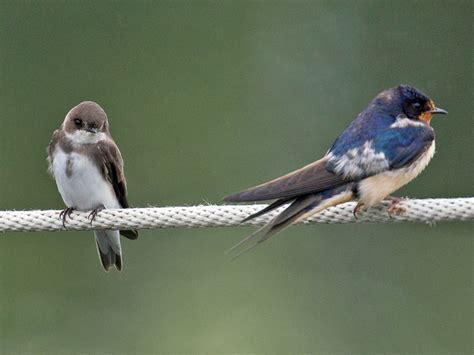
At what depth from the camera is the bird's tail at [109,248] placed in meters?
3.74

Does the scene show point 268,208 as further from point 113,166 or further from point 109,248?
point 109,248

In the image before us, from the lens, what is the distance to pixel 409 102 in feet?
10.6

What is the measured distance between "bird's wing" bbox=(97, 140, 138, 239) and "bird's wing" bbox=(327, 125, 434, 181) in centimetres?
79

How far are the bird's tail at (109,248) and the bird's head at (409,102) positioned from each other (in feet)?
3.16

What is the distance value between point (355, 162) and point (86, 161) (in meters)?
0.89

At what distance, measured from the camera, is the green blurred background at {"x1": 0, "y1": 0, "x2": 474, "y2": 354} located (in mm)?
5684

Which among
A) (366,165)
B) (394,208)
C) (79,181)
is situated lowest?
(394,208)

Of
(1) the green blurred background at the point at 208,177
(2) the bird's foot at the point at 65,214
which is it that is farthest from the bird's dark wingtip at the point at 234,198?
(1) the green blurred background at the point at 208,177

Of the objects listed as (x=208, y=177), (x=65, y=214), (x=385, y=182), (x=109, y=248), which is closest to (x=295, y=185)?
(x=385, y=182)

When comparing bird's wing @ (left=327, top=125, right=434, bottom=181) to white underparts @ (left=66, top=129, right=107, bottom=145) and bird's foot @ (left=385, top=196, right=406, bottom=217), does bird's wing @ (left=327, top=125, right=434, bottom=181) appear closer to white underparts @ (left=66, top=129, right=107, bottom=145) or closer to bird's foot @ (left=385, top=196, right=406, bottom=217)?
bird's foot @ (left=385, top=196, right=406, bottom=217)

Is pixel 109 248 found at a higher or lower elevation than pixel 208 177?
lower

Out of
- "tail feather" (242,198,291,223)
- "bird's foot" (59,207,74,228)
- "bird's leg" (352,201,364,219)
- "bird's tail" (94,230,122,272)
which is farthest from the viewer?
"bird's tail" (94,230,122,272)

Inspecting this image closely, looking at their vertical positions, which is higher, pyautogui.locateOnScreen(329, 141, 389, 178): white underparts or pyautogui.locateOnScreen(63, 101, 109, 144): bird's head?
pyautogui.locateOnScreen(63, 101, 109, 144): bird's head

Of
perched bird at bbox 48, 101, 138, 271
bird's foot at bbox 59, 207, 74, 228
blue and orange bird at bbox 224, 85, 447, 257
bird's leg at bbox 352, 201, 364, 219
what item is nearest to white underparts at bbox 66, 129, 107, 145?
perched bird at bbox 48, 101, 138, 271
